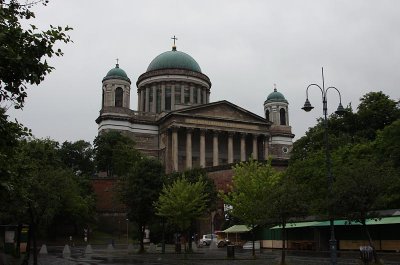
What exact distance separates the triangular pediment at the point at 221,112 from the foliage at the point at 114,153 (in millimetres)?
10723

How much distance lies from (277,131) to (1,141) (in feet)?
312

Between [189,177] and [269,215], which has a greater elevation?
[189,177]

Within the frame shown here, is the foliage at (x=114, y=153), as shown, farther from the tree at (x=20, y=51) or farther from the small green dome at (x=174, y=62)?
the tree at (x=20, y=51)

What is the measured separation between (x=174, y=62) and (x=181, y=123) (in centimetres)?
2148

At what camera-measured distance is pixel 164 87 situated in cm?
9912

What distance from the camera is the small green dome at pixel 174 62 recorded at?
10138 centimetres

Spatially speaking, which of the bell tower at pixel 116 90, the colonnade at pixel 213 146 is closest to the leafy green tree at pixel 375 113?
the colonnade at pixel 213 146

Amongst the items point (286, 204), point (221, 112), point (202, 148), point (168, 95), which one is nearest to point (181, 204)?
point (286, 204)

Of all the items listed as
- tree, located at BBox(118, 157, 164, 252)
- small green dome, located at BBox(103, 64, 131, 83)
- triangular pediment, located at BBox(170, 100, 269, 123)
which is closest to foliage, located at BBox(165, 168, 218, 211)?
tree, located at BBox(118, 157, 164, 252)

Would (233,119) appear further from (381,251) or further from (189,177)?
(381,251)

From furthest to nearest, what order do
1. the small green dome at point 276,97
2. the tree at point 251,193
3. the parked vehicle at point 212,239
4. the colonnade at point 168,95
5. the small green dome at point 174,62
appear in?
the small green dome at point 276,97 → the small green dome at point 174,62 → the colonnade at point 168,95 → the parked vehicle at point 212,239 → the tree at point 251,193

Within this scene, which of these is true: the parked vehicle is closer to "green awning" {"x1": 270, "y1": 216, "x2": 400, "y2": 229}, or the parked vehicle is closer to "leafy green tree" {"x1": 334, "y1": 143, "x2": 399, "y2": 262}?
"green awning" {"x1": 270, "y1": 216, "x2": 400, "y2": 229}

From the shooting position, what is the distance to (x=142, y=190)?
42.8m

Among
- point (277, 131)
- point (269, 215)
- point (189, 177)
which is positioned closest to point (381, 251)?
point (269, 215)
